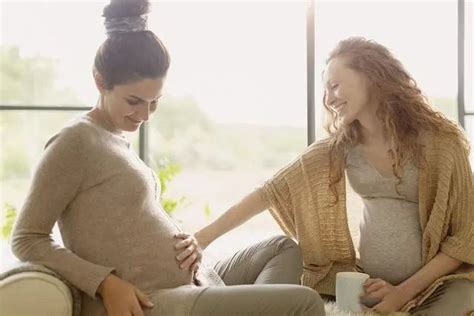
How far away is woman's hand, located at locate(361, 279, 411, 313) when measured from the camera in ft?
7.31

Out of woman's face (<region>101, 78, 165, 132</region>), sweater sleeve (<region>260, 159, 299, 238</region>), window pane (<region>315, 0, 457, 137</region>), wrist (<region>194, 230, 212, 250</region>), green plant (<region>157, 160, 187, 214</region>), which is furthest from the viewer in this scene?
window pane (<region>315, 0, 457, 137</region>)

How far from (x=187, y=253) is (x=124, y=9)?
657mm

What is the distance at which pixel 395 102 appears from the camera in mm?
2395

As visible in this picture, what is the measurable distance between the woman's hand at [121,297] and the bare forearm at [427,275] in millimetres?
852

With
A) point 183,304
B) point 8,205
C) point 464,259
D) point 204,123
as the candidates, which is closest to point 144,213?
point 183,304

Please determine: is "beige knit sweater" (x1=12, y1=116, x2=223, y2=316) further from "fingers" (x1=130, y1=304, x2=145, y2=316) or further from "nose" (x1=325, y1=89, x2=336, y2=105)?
"nose" (x1=325, y1=89, x2=336, y2=105)

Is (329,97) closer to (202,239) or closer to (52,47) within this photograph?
(202,239)

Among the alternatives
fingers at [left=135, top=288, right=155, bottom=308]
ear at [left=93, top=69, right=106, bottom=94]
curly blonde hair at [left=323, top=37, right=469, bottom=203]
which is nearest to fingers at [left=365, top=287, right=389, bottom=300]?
curly blonde hair at [left=323, top=37, right=469, bottom=203]

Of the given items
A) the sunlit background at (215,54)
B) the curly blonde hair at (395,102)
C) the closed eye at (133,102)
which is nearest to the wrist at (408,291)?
the curly blonde hair at (395,102)

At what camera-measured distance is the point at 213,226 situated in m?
A: 2.40

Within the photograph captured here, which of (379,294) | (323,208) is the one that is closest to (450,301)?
(379,294)

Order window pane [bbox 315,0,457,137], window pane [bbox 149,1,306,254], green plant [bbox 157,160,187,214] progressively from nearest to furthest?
green plant [bbox 157,160,187,214], window pane [bbox 315,0,457,137], window pane [bbox 149,1,306,254]

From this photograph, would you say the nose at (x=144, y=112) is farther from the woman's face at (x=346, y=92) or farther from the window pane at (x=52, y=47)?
the window pane at (x=52, y=47)

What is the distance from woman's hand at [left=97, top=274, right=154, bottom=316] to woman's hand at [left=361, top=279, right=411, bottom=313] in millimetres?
721
